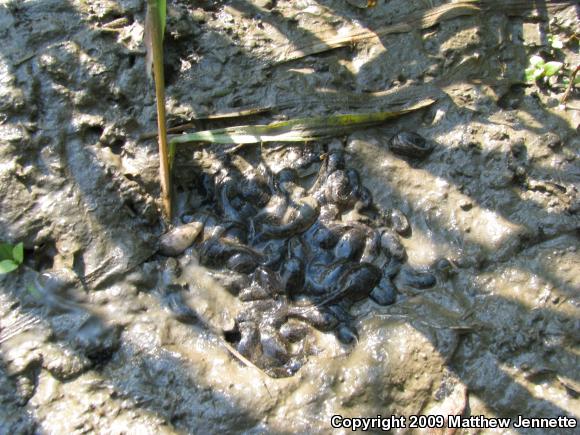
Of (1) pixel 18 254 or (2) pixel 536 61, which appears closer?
(1) pixel 18 254

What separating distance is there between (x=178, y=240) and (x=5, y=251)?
3.67 ft

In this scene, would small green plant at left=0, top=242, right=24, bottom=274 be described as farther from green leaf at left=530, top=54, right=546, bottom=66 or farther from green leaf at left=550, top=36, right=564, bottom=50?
green leaf at left=550, top=36, right=564, bottom=50

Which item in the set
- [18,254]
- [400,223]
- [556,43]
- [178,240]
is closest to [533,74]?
[556,43]

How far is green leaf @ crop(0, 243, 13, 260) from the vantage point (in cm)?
371

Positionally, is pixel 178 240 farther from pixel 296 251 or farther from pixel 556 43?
pixel 556 43

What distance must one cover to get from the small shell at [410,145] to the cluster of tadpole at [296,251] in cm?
1

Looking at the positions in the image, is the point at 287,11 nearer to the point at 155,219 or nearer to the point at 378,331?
the point at 155,219

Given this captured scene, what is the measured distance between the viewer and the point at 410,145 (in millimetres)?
4207

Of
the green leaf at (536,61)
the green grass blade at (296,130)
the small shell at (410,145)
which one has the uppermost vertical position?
the green leaf at (536,61)

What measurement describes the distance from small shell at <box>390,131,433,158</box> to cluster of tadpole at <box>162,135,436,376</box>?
0.4 inches

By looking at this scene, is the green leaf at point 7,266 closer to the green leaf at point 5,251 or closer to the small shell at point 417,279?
the green leaf at point 5,251

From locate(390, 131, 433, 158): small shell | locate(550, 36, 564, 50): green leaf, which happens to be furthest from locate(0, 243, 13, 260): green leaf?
locate(550, 36, 564, 50): green leaf

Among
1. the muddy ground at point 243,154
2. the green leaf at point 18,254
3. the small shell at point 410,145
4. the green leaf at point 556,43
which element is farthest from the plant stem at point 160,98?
the green leaf at point 556,43

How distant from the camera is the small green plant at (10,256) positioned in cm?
367
